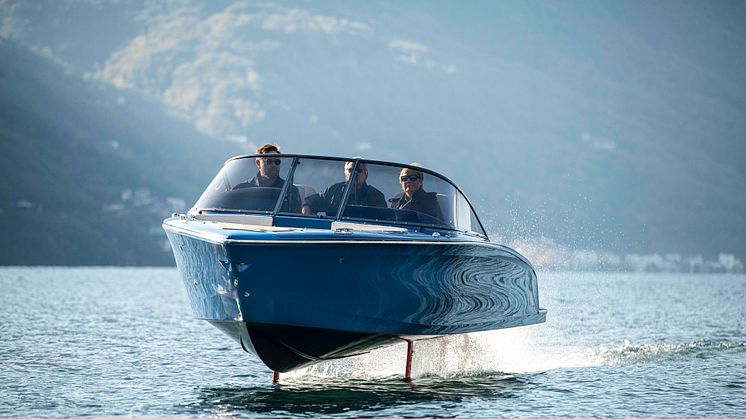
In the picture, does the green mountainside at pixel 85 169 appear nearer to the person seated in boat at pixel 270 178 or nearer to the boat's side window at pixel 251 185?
the boat's side window at pixel 251 185

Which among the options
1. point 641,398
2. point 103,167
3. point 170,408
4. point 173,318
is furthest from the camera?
point 103,167

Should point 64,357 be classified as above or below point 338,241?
below

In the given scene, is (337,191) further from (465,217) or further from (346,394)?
(346,394)

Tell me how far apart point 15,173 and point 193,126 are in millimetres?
70727

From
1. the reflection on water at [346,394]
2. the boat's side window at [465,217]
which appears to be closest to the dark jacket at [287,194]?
the boat's side window at [465,217]

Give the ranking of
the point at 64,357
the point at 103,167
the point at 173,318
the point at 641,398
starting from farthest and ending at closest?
the point at 103,167 < the point at 173,318 < the point at 64,357 < the point at 641,398

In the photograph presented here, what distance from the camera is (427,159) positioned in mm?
195875

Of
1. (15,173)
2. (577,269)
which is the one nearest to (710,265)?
(577,269)

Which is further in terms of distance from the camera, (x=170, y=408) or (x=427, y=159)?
(x=427, y=159)

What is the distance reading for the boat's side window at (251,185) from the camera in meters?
12.8

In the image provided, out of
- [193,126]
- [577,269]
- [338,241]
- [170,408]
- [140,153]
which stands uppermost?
[193,126]

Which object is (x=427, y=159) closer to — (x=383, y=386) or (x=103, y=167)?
(x=103, y=167)

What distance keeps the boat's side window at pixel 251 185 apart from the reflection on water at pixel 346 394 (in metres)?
2.44

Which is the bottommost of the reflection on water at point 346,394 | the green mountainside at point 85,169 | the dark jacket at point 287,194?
the reflection on water at point 346,394
